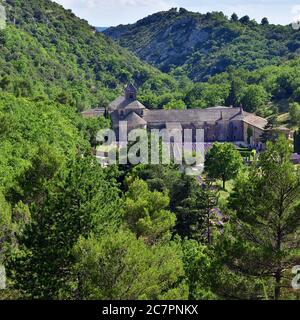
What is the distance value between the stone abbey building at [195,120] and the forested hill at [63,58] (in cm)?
1073

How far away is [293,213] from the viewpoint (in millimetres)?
14859

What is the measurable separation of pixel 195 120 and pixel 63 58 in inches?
1520

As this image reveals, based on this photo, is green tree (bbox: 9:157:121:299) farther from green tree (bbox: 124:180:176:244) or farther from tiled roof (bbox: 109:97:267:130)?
tiled roof (bbox: 109:97:267:130)

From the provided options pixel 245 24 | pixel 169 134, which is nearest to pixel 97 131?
pixel 169 134

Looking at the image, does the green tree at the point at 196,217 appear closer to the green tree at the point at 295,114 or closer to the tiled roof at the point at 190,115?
the tiled roof at the point at 190,115

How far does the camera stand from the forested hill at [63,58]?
290 ft

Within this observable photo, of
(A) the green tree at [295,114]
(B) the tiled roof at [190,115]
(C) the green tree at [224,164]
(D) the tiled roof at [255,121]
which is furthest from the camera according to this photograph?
(A) the green tree at [295,114]

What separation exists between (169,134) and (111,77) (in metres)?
43.7

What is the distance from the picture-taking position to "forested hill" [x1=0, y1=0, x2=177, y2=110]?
8831 cm

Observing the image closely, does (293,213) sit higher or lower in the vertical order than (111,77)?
lower

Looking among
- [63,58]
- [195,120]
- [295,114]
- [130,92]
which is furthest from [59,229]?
[63,58]

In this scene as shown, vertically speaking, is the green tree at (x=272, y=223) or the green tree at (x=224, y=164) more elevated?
the green tree at (x=272, y=223)

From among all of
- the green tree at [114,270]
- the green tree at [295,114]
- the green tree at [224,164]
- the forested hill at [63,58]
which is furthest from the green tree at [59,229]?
the green tree at [295,114]
